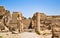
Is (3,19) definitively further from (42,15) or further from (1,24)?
(42,15)

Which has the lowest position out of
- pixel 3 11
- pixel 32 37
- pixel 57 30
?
pixel 32 37

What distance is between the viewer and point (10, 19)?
40.4m

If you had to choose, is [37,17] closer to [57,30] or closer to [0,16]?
[0,16]

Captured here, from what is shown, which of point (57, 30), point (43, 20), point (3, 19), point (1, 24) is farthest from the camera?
point (43, 20)

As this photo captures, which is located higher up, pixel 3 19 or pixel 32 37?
pixel 3 19

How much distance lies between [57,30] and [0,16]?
31.7 meters

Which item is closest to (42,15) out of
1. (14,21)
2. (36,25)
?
(36,25)

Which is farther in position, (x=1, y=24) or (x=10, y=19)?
(x=10, y=19)

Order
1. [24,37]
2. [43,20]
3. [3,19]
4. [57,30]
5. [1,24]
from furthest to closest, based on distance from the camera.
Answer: [43,20], [3,19], [1,24], [24,37], [57,30]

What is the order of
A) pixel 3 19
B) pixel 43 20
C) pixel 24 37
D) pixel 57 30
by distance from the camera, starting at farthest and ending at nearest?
pixel 43 20 → pixel 3 19 → pixel 24 37 → pixel 57 30

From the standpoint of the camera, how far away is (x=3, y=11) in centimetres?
3972

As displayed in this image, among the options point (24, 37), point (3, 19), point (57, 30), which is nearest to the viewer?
point (57, 30)

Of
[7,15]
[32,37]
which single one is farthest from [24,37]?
[7,15]

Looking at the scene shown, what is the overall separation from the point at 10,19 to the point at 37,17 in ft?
21.6
